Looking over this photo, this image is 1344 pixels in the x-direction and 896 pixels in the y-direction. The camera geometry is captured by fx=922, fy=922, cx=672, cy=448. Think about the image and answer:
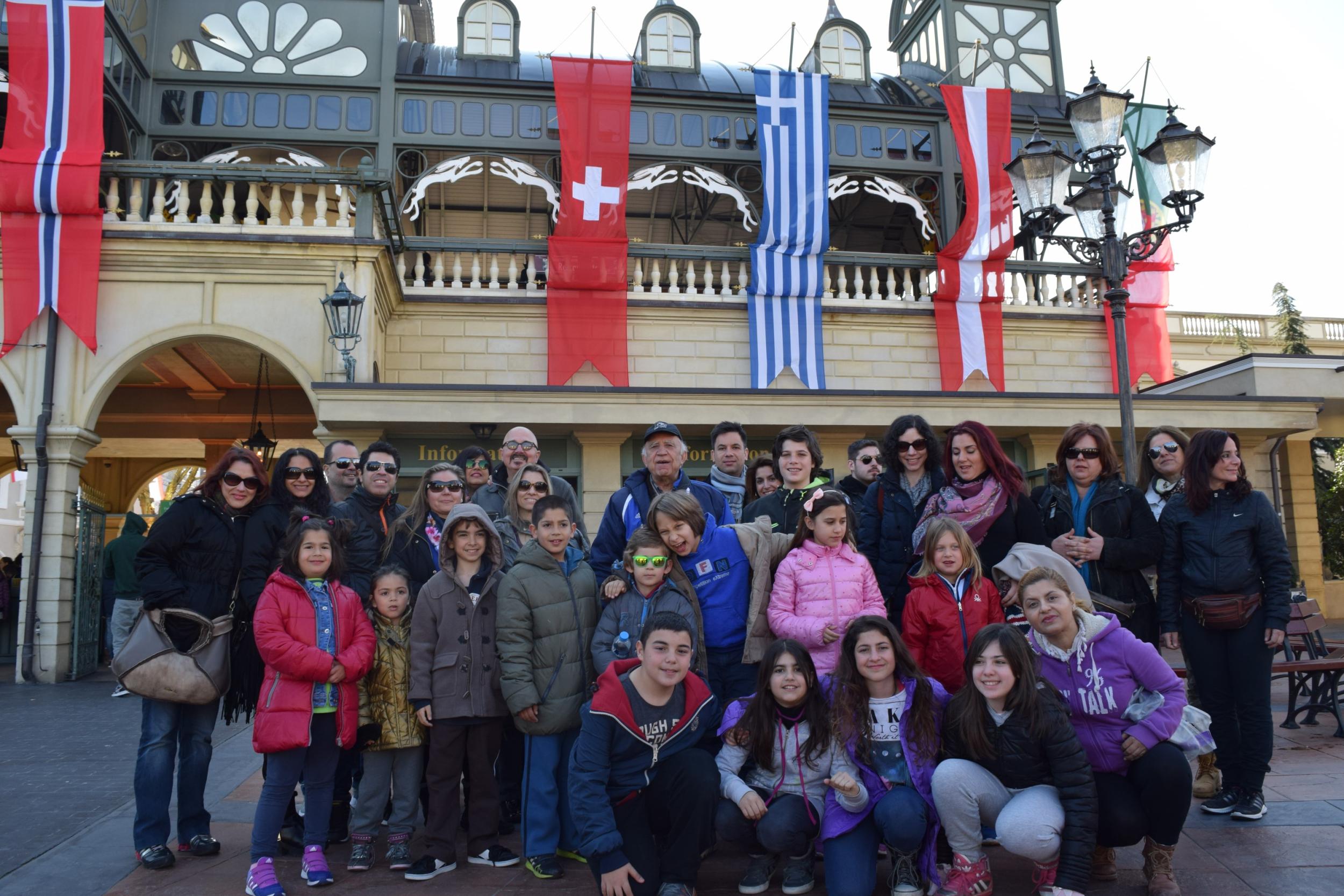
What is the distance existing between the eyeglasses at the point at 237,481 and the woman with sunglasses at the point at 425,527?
0.75 metres

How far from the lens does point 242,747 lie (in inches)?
276

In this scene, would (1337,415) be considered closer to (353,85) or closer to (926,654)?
(926,654)

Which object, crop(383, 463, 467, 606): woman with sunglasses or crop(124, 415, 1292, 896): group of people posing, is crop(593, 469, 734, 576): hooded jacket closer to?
crop(124, 415, 1292, 896): group of people posing

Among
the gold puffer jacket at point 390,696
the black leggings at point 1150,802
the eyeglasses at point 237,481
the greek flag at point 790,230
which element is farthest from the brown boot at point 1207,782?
the greek flag at point 790,230

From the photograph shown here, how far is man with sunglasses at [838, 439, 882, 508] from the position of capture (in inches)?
217

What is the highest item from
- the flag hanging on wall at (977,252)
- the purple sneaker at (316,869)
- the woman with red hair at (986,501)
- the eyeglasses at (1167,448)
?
the flag hanging on wall at (977,252)

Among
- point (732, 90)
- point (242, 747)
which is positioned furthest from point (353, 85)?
point (242, 747)

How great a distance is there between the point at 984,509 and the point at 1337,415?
1472 cm

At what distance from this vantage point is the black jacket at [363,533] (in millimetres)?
4875

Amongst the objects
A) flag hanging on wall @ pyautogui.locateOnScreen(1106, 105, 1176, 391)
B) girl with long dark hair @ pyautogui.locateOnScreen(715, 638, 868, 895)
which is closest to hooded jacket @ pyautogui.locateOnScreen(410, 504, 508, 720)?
girl with long dark hair @ pyautogui.locateOnScreen(715, 638, 868, 895)

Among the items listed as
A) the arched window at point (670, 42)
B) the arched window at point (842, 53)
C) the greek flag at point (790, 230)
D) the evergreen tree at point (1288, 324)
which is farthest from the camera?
the evergreen tree at point (1288, 324)

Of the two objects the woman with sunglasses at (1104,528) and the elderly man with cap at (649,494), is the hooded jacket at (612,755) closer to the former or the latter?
the elderly man with cap at (649,494)

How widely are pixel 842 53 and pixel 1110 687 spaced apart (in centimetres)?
1915

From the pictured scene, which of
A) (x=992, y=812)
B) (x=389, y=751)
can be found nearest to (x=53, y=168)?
(x=389, y=751)
